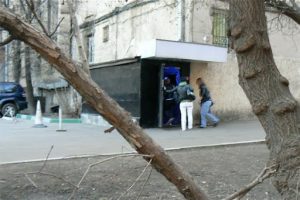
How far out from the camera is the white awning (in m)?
15.5

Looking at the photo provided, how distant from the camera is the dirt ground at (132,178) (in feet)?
22.9

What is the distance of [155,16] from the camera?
60.5 ft

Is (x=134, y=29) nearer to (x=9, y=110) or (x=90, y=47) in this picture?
(x=90, y=47)

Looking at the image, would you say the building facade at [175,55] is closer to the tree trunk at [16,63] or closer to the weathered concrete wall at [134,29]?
the weathered concrete wall at [134,29]

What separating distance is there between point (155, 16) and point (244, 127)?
532cm

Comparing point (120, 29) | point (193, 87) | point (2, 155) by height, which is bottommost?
point (2, 155)

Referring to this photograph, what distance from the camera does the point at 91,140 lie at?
14.0 meters

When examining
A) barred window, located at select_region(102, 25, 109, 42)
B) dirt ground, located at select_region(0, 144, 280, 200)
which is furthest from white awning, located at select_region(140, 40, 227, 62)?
barred window, located at select_region(102, 25, 109, 42)

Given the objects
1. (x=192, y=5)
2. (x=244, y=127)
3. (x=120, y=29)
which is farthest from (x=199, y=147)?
(x=120, y=29)

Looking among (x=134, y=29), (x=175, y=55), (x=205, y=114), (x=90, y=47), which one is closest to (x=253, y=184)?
(x=175, y=55)

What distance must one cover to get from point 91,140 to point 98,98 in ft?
37.8

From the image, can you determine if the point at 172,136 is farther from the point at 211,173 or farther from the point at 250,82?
the point at 250,82

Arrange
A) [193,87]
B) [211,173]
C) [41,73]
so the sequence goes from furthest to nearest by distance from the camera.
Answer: [41,73] < [193,87] < [211,173]

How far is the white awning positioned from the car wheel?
39.8 feet
